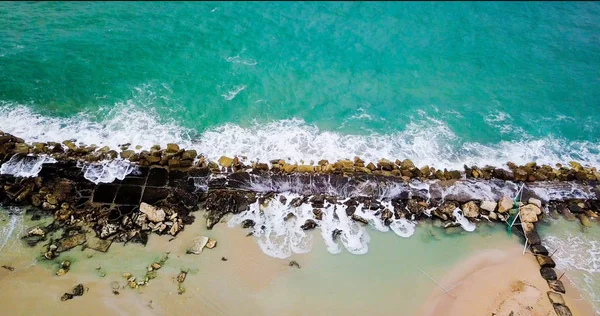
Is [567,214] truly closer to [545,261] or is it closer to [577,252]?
[577,252]

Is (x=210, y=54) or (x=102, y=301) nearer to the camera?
(x=102, y=301)

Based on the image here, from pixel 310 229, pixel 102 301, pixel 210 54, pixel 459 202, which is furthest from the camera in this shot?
pixel 210 54

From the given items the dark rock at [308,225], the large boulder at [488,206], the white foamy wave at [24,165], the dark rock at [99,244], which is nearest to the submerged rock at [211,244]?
the dark rock at [308,225]

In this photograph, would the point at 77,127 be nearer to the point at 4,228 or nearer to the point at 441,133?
the point at 4,228

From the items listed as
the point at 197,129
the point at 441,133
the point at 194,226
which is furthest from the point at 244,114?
the point at 441,133

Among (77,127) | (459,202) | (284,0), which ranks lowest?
(459,202)

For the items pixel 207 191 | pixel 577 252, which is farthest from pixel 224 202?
pixel 577 252
